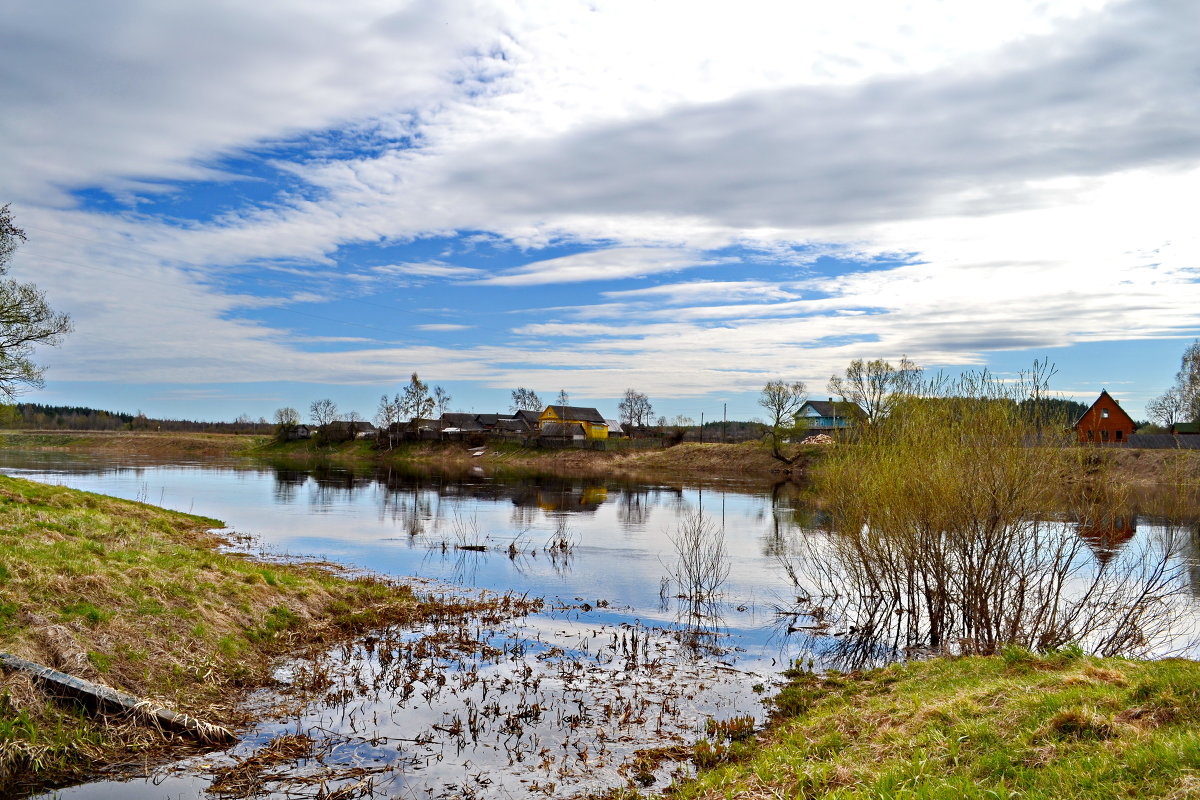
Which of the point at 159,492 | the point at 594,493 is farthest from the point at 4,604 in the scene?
the point at 594,493

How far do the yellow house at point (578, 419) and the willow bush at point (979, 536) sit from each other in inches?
3799

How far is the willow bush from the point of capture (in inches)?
524

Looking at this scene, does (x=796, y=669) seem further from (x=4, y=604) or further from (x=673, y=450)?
(x=673, y=450)

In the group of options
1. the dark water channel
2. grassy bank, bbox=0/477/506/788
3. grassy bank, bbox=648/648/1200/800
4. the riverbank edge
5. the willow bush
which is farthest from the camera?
the riverbank edge

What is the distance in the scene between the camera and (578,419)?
117 meters

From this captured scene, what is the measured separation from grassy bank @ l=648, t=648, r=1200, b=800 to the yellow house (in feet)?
340

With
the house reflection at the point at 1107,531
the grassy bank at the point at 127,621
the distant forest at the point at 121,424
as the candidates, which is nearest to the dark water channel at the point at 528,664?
the house reflection at the point at 1107,531

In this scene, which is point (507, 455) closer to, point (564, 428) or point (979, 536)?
point (564, 428)

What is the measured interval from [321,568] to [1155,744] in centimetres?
2032

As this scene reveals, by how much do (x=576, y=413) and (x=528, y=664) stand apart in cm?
10715

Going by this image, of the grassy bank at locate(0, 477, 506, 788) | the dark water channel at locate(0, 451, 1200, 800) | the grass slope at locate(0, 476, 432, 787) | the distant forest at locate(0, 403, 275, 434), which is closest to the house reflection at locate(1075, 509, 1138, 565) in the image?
the dark water channel at locate(0, 451, 1200, 800)

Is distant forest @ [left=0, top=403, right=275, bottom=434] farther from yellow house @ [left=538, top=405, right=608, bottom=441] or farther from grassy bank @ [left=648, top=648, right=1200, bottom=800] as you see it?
grassy bank @ [left=648, top=648, right=1200, bottom=800]

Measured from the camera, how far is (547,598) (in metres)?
19.4

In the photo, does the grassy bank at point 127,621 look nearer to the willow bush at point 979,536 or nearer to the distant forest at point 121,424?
the willow bush at point 979,536
